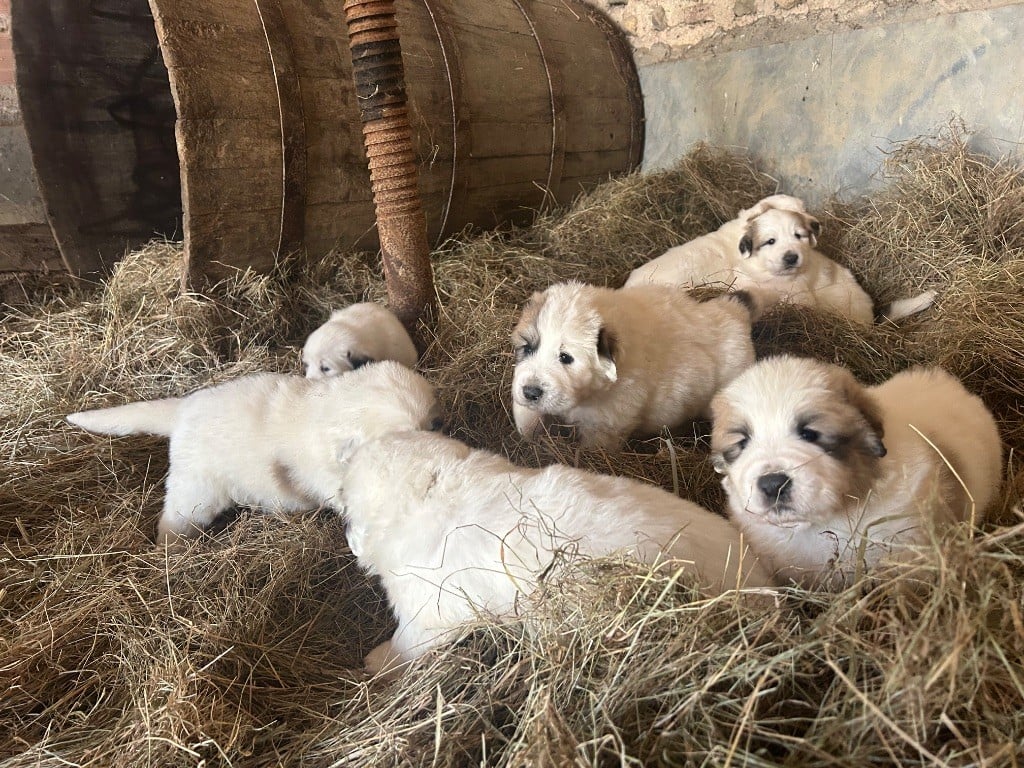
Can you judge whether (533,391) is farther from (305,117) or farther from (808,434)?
(305,117)

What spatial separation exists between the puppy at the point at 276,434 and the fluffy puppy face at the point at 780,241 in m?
2.61

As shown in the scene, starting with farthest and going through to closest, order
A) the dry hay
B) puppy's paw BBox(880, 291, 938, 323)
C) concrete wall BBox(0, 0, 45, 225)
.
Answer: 1. concrete wall BBox(0, 0, 45, 225)
2. puppy's paw BBox(880, 291, 938, 323)
3. the dry hay

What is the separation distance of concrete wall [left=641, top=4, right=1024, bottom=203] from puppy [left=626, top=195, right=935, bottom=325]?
109 cm

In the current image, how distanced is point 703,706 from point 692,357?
2.16 m

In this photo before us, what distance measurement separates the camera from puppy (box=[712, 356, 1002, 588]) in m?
2.09

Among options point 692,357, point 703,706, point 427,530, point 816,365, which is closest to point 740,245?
point 692,357

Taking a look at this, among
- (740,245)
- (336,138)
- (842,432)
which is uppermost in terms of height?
(336,138)

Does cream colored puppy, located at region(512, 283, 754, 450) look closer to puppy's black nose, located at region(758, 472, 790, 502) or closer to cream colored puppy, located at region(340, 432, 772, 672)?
cream colored puppy, located at region(340, 432, 772, 672)

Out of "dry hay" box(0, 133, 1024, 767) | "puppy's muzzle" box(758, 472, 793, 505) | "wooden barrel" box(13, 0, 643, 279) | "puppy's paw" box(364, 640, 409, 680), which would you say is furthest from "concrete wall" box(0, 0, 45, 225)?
"puppy's muzzle" box(758, 472, 793, 505)

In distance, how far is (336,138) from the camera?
4.35m

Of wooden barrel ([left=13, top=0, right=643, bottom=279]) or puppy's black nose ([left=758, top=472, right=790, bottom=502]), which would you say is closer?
puppy's black nose ([left=758, top=472, right=790, bottom=502])

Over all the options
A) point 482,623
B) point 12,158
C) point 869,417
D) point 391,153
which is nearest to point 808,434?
point 869,417

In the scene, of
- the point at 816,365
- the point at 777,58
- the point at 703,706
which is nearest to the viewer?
the point at 703,706

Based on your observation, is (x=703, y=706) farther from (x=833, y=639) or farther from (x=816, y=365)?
(x=816, y=365)
